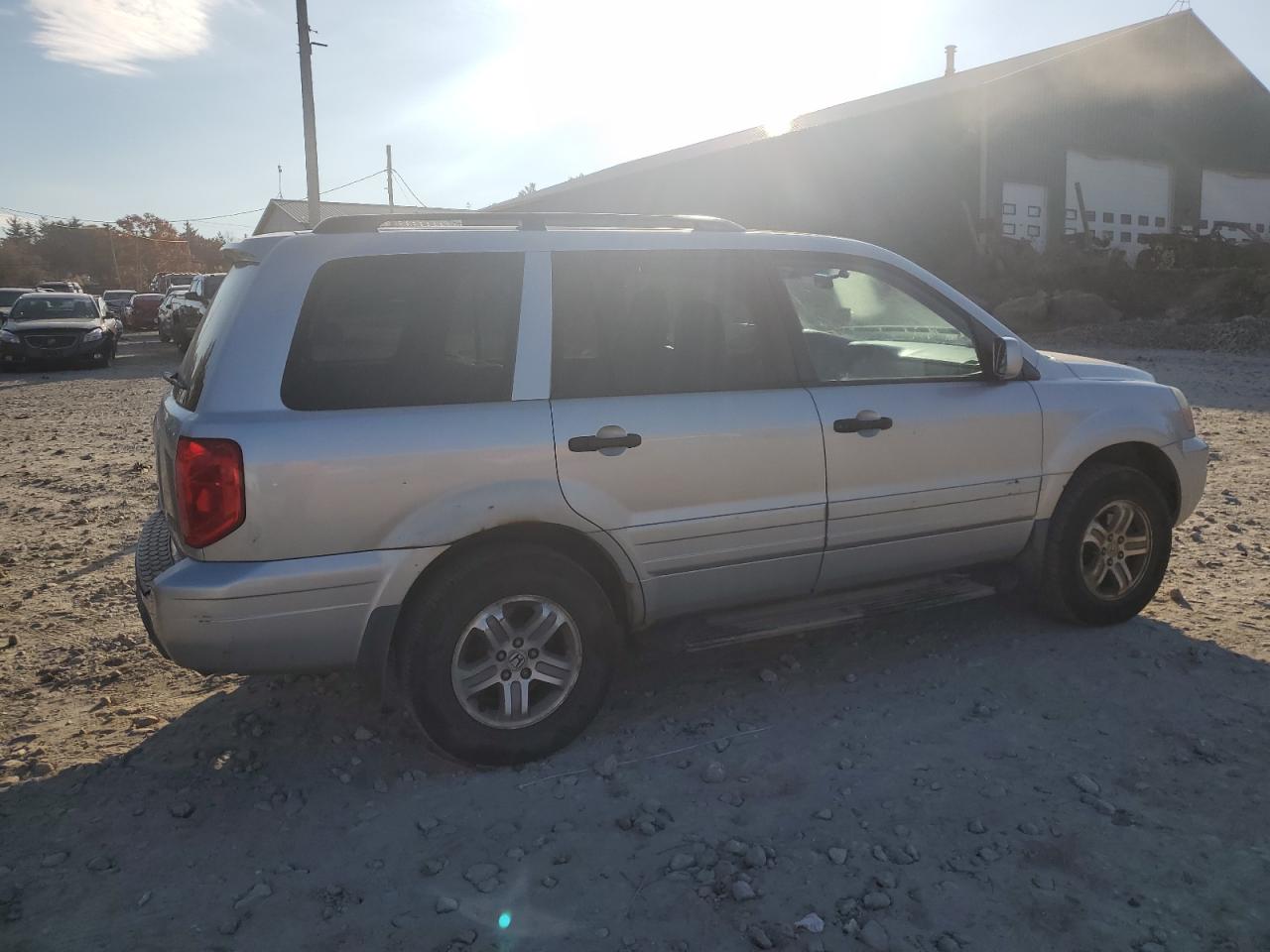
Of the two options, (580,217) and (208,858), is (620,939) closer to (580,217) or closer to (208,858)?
(208,858)

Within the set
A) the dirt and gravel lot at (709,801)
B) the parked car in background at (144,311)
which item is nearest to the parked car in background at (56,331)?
the parked car in background at (144,311)

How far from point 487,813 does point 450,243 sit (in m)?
1.98

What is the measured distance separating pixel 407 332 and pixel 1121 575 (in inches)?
136

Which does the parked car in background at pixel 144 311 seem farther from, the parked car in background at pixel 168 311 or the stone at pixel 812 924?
the stone at pixel 812 924

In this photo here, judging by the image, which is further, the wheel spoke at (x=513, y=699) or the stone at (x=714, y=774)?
the wheel spoke at (x=513, y=699)

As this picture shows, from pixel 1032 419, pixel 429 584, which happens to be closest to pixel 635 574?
pixel 429 584

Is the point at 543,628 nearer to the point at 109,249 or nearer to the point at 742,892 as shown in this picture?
the point at 742,892

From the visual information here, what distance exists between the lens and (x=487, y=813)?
324 cm

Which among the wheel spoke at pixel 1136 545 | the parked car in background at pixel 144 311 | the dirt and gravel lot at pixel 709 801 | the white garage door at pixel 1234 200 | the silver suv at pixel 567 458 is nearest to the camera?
the dirt and gravel lot at pixel 709 801

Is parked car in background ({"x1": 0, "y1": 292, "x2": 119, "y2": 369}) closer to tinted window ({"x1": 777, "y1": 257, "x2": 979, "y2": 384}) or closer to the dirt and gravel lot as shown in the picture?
the dirt and gravel lot

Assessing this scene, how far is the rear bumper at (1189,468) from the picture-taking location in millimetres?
4688

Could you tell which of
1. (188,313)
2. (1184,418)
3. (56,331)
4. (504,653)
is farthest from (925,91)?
(504,653)

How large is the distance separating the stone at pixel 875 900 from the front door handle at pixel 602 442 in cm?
164

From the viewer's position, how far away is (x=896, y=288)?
4387 millimetres
